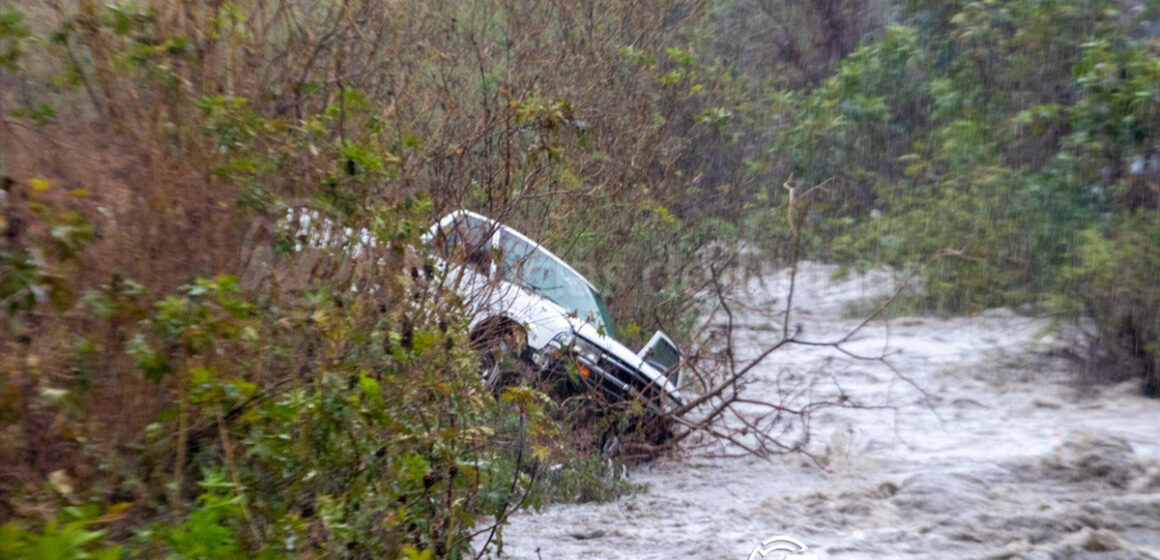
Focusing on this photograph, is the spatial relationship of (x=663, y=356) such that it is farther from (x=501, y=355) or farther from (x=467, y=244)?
(x=467, y=244)

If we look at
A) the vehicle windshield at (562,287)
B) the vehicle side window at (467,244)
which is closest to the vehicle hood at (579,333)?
the vehicle windshield at (562,287)

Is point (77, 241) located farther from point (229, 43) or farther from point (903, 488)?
point (903, 488)

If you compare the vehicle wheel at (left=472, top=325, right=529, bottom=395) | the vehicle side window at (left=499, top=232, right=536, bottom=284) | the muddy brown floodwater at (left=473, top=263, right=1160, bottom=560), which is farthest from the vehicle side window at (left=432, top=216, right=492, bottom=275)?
the muddy brown floodwater at (left=473, top=263, right=1160, bottom=560)

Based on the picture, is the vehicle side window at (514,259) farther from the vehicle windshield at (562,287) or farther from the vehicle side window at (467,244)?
the vehicle side window at (467,244)

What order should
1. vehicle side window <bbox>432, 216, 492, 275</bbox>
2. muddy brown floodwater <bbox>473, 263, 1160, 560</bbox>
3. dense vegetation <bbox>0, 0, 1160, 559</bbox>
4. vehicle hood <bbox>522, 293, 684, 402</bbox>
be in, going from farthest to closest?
vehicle hood <bbox>522, 293, 684, 402</bbox> → muddy brown floodwater <bbox>473, 263, 1160, 560</bbox> → vehicle side window <bbox>432, 216, 492, 275</bbox> → dense vegetation <bbox>0, 0, 1160, 559</bbox>

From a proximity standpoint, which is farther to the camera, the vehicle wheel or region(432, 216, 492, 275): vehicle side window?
the vehicle wheel

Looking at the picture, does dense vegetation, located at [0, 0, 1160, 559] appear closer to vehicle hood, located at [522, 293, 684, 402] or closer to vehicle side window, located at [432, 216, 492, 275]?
vehicle side window, located at [432, 216, 492, 275]

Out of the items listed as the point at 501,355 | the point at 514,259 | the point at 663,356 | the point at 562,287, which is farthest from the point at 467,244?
the point at 663,356

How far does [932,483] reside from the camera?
27.3ft

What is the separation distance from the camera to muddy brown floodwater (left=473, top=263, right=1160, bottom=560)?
700 cm

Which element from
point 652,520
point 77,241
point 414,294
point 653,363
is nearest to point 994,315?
point 653,363

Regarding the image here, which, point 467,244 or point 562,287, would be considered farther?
point 562,287

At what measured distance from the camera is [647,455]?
9.50 meters

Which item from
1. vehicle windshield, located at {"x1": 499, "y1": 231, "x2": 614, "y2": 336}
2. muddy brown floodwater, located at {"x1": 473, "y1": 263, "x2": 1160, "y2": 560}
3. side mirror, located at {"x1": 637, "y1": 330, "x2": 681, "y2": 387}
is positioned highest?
vehicle windshield, located at {"x1": 499, "y1": 231, "x2": 614, "y2": 336}
